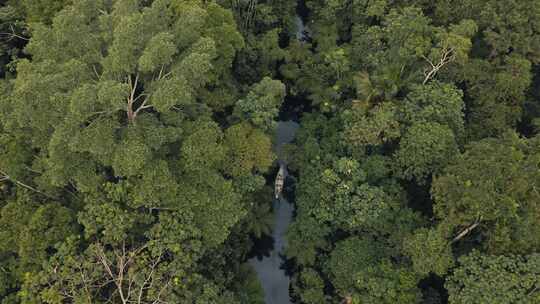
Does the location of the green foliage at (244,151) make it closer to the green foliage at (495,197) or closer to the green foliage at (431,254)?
the green foliage at (431,254)

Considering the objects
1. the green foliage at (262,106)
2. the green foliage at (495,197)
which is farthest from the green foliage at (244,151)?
the green foliage at (495,197)

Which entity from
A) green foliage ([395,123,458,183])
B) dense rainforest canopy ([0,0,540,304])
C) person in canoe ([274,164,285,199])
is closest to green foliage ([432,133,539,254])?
dense rainforest canopy ([0,0,540,304])

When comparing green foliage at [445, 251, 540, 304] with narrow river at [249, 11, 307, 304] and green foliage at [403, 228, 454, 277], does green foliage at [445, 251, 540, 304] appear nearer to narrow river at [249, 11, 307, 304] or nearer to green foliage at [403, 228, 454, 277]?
green foliage at [403, 228, 454, 277]

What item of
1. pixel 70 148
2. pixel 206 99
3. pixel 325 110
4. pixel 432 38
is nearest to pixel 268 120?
pixel 206 99

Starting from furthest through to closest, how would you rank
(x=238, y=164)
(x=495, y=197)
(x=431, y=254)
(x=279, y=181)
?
(x=279, y=181) → (x=238, y=164) → (x=431, y=254) → (x=495, y=197)

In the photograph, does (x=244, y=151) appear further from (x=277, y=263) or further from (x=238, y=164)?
(x=277, y=263)

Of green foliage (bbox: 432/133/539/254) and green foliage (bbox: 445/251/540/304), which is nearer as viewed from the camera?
green foliage (bbox: 445/251/540/304)

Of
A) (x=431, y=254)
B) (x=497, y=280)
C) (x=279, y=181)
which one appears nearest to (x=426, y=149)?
(x=431, y=254)
